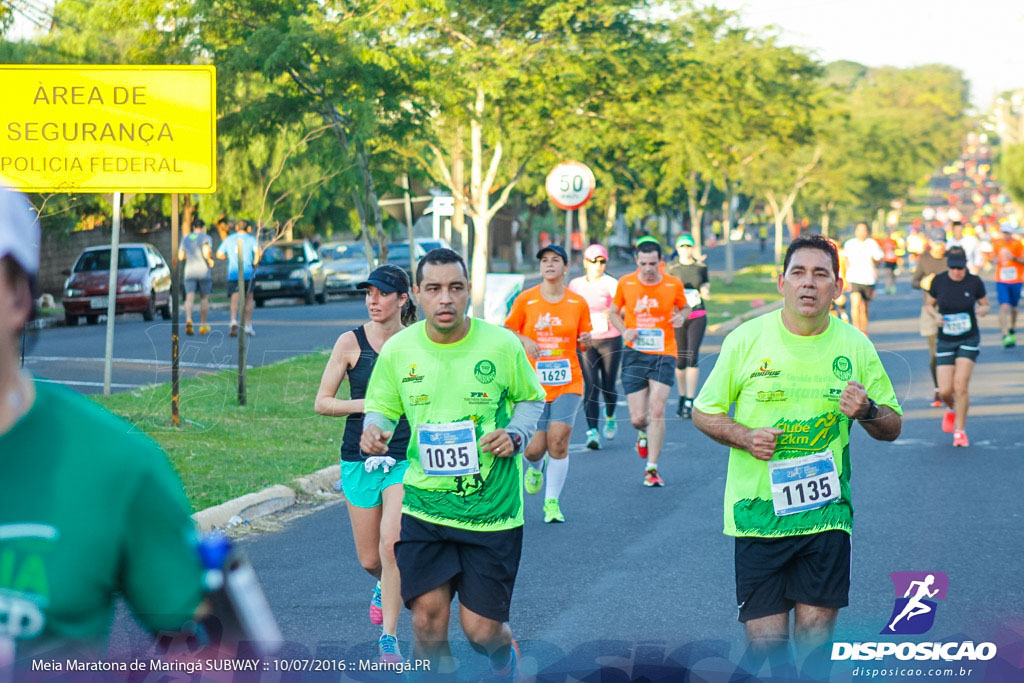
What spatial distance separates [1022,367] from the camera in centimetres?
1956

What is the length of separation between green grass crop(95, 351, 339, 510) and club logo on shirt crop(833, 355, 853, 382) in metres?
5.44

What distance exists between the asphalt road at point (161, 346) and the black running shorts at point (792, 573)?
34.8 ft

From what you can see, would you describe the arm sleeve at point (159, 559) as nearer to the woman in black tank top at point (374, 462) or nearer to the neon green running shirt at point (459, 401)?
Result: the neon green running shirt at point (459, 401)

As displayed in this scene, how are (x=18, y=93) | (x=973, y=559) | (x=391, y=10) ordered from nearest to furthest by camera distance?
(x=973, y=559)
(x=18, y=93)
(x=391, y=10)

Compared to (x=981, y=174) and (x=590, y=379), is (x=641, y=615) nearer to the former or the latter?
(x=590, y=379)

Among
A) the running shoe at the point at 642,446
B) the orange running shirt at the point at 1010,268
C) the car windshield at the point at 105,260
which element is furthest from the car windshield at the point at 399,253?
the running shoe at the point at 642,446

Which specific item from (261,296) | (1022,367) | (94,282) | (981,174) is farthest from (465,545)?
(981,174)

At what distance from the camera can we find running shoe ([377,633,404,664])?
18.9ft

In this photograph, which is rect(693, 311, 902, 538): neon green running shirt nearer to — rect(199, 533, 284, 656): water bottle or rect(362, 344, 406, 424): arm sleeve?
rect(362, 344, 406, 424): arm sleeve

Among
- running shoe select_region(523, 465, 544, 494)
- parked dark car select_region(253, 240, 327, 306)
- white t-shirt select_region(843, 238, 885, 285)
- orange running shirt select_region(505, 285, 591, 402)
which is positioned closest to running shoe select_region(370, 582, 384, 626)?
running shoe select_region(523, 465, 544, 494)

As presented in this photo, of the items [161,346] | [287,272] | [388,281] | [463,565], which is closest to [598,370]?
[388,281]

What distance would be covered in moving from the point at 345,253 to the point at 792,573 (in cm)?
3558

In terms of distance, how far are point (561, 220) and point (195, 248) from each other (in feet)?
144

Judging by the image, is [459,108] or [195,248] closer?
[195,248]
